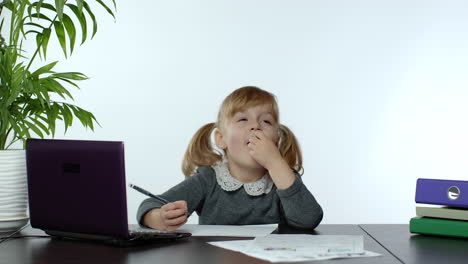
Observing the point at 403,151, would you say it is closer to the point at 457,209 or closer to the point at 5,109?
the point at 457,209

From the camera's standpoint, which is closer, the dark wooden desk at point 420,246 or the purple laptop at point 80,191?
the dark wooden desk at point 420,246

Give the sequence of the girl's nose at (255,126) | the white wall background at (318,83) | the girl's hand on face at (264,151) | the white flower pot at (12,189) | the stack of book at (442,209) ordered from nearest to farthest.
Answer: the stack of book at (442,209) → the white flower pot at (12,189) → the girl's hand on face at (264,151) → the girl's nose at (255,126) → the white wall background at (318,83)

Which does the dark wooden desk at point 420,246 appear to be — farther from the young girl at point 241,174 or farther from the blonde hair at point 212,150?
the blonde hair at point 212,150

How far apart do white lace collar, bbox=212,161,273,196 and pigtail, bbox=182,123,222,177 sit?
0.12m

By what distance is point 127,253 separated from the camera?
3.76 feet

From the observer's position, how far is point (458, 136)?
4.01 metres

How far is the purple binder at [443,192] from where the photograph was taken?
1.31 metres

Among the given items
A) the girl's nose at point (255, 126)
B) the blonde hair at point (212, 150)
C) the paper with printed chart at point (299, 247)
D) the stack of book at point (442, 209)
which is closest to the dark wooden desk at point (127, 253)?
the paper with printed chart at point (299, 247)

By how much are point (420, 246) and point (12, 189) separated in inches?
38.8

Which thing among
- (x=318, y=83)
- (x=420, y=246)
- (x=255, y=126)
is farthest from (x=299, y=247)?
(x=318, y=83)

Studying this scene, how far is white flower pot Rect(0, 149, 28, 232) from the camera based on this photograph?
1.48 metres

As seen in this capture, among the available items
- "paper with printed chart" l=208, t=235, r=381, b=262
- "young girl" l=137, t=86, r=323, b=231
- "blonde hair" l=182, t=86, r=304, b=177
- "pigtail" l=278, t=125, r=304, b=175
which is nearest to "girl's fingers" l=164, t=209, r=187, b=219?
"paper with printed chart" l=208, t=235, r=381, b=262

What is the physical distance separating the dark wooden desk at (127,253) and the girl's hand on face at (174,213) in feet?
0.26

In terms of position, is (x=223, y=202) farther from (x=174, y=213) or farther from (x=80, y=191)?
(x=80, y=191)
